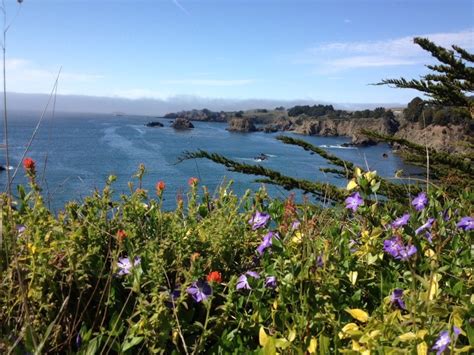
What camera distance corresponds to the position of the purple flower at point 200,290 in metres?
1.55

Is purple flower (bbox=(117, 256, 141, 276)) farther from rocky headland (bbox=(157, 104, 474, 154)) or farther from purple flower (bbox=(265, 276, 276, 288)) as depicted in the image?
rocky headland (bbox=(157, 104, 474, 154))

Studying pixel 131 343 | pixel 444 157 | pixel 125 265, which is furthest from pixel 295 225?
pixel 444 157

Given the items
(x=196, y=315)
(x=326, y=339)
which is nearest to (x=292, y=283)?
(x=326, y=339)

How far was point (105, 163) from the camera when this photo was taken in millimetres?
35469

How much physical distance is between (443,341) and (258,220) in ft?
3.38

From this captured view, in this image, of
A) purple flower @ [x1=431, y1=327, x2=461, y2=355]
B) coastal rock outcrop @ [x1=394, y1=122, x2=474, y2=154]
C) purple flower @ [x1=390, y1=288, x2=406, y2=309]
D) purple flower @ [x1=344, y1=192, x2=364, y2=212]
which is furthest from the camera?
coastal rock outcrop @ [x1=394, y1=122, x2=474, y2=154]

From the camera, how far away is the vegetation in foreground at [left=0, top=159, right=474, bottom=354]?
1396mm

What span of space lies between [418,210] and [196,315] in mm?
1113

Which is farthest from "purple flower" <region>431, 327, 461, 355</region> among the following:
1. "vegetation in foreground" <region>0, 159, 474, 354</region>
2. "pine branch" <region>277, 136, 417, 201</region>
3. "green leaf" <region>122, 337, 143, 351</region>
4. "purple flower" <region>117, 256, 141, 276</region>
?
"pine branch" <region>277, 136, 417, 201</region>

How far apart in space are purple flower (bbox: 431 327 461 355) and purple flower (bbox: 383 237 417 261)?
465mm

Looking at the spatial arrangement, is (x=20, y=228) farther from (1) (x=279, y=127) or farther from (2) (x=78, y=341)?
(1) (x=279, y=127)

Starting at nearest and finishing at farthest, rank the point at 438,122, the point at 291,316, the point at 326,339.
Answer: the point at 326,339 → the point at 291,316 → the point at 438,122

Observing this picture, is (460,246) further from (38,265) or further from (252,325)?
(38,265)

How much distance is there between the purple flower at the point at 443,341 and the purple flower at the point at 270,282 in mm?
563
